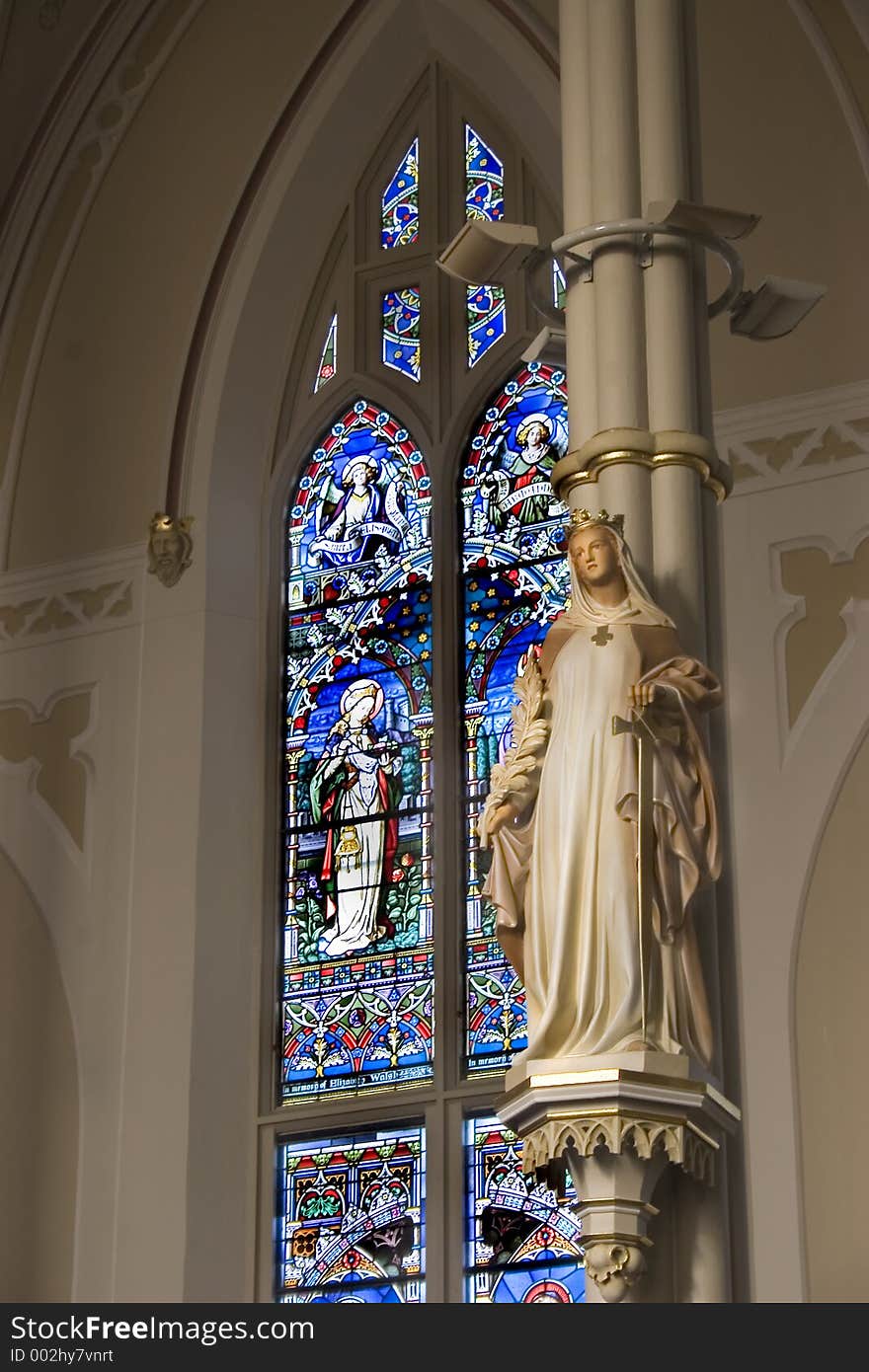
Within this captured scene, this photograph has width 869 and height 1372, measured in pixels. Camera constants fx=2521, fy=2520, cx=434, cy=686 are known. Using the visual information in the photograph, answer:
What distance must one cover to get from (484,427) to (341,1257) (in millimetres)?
3478

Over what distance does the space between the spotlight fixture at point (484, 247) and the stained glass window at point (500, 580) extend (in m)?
2.70

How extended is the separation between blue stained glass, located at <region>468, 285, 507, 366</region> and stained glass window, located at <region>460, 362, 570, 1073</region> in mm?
215

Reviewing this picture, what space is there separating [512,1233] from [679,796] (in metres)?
3.27

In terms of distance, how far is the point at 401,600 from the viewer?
10461 millimetres

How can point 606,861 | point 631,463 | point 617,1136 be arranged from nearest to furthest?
point 617,1136 → point 606,861 → point 631,463

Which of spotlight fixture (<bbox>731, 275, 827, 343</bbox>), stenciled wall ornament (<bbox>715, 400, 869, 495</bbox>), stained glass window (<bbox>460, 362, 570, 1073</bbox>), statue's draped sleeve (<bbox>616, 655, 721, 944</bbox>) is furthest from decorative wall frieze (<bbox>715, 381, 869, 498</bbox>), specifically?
statue's draped sleeve (<bbox>616, 655, 721, 944</bbox>)

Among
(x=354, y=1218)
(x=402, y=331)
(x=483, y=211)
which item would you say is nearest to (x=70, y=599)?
(x=402, y=331)

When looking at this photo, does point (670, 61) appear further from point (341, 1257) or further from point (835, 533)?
point (341, 1257)

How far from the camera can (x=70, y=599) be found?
35.0 ft

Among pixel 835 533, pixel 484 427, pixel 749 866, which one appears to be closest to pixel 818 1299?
pixel 749 866

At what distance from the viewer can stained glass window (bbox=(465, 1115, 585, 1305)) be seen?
8.99 metres

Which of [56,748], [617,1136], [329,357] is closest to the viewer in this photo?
[617,1136]

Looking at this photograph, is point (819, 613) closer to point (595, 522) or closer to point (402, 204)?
point (595, 522)

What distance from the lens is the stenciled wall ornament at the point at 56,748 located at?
10.3 meters
